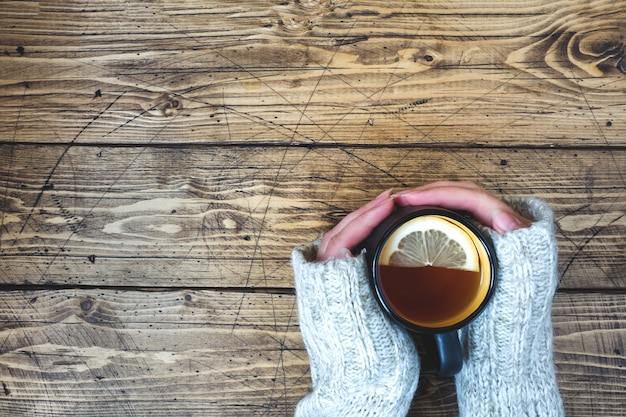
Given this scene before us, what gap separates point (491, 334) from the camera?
666 millimetres

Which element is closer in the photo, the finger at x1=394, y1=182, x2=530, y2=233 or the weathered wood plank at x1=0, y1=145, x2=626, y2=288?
the finger at x1=394, y1=182, x2=530, y2=233

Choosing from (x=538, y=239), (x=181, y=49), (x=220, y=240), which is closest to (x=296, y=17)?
(x=181, y=49)

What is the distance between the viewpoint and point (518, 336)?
66 cm

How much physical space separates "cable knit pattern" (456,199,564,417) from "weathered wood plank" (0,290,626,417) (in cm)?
9

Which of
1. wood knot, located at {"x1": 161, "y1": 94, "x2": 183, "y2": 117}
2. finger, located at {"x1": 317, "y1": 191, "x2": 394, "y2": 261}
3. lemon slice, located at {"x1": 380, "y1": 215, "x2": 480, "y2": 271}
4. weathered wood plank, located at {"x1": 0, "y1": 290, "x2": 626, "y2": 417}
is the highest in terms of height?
wood knot, located at {"x1": 161, "y1": 94, "x2": 183, "y2": 117}

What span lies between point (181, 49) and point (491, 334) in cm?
58

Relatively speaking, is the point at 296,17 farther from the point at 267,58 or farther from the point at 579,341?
the point at 579,341

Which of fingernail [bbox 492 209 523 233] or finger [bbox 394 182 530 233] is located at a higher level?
finger [bbox 394 182 530 233]

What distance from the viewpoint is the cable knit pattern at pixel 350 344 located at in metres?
0.63

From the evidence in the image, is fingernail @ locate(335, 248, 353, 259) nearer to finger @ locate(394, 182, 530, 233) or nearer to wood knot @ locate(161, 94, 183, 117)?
finger @ locate(394, 182, 530, 233)

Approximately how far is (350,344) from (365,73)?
0.38m

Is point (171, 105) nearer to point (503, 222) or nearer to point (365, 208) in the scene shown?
point (365, 208)

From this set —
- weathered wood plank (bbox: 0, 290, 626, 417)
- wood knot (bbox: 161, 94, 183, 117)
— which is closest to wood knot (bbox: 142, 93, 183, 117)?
wood knot (bbox: 161, 94, 183, 117)

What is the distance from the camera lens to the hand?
2.08ft
